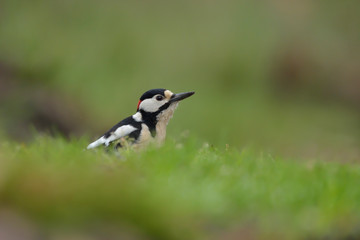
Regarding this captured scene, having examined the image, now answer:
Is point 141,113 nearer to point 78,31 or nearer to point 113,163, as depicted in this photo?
point 113,163

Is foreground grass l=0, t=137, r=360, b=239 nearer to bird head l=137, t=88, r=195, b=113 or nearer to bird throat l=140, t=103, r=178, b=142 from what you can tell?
bird throat l=140, t=103, r=178, b=142

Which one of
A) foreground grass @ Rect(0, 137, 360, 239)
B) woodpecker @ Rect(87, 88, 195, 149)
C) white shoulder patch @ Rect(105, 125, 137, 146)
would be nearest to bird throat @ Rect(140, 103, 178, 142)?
woodpecker @ Rect(87, 88, 195, 149)

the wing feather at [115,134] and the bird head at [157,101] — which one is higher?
the bird head at [157,101]

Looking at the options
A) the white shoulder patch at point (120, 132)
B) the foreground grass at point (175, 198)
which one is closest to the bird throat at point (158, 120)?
the white shoulder patch at point (120, 132)

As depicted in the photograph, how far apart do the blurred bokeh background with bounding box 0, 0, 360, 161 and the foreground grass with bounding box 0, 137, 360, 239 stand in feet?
24.4

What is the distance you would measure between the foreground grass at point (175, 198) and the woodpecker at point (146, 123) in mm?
867

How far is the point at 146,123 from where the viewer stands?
6.32 meters

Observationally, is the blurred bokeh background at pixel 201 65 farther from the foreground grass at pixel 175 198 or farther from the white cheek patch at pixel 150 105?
the foreground grass at pixel 175 198

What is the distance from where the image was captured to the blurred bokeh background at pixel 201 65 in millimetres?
13953

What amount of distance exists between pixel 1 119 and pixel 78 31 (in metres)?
7.42

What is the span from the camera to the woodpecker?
6.02 meters

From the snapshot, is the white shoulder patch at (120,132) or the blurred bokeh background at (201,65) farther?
the blurred bokeh background at (201,65)

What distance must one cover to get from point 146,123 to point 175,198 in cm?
226

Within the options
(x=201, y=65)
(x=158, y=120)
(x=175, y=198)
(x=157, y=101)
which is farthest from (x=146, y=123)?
(x=201, y=65)
